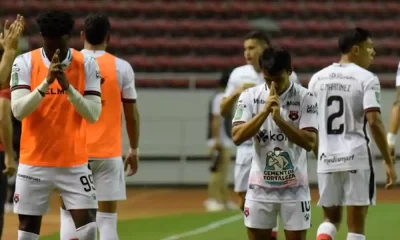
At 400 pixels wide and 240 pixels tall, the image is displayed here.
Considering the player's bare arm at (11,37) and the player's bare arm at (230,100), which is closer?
the player's bare arm at (11,37)

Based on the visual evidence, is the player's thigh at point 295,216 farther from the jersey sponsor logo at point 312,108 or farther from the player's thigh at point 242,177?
the player's thigh at point 242,177

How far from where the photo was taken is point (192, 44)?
21.0m

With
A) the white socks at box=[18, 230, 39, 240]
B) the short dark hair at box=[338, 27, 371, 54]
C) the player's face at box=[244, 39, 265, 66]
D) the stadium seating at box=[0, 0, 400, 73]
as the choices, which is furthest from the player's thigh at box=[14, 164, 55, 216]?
the stadium seating at box=[0, 0, 400, 73]

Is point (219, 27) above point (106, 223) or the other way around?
above

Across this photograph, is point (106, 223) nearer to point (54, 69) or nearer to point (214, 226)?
point (54, 69)

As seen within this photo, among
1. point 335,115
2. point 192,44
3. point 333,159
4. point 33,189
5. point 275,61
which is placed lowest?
point 33,189

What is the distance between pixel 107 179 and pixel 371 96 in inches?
88.7

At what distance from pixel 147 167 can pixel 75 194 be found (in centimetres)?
1231

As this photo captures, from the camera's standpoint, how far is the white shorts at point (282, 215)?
6.93 meters

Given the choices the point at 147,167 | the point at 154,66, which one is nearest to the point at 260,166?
the point at 147,167

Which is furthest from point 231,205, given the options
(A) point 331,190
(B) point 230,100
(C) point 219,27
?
→ (A) point 331,190

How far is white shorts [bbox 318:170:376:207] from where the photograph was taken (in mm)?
8289

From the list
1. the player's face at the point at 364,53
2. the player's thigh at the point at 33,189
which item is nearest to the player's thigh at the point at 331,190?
the player's face at the point at 364,53

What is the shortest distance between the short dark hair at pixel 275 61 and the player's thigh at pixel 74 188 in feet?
4.87
